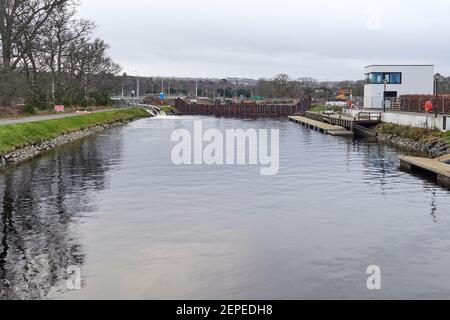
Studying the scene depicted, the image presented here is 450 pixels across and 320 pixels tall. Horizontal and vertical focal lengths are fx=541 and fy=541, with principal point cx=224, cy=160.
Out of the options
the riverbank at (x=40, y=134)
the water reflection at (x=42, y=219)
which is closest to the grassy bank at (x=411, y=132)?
the water reflection at (x=42, y=219)

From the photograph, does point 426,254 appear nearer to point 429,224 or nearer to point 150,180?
point 429,224

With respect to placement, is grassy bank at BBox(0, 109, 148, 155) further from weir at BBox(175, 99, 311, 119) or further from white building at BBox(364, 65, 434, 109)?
weir at BBox(175, 99, 311, 119)

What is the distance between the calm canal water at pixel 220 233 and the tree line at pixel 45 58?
35.9m

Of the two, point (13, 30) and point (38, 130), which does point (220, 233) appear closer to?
point (38, 130)

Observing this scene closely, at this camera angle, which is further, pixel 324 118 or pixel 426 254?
pixel 324 118

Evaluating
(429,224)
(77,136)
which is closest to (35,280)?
(429,224)

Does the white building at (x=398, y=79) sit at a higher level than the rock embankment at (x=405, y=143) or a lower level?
higher

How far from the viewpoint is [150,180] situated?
34.3 meters

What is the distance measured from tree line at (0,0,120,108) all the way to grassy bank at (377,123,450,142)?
4531 cm

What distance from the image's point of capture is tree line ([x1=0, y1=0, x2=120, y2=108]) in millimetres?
68312

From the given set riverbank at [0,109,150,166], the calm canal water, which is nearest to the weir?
riverbank at [0,109,150,166]

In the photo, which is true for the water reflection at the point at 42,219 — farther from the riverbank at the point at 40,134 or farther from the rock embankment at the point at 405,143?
the rock embankment at the point at 405,143

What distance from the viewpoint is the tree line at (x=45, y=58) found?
6831 cm
